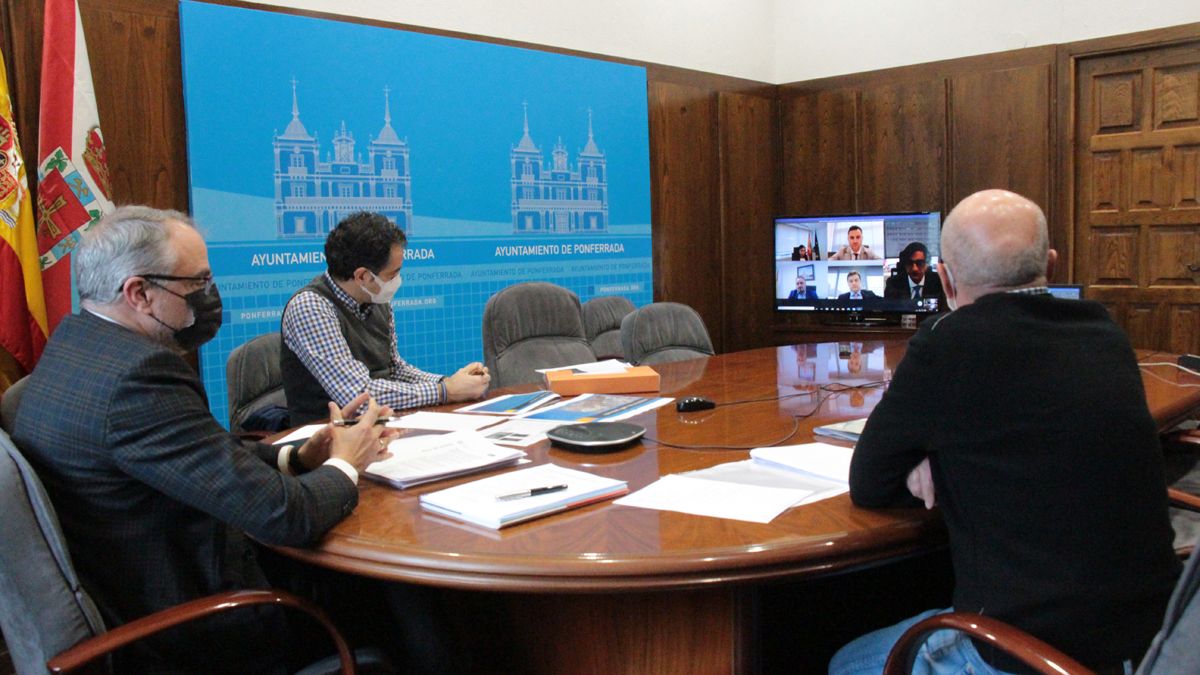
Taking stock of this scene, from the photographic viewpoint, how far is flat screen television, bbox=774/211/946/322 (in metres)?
5.64

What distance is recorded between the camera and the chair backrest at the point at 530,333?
349 centimetres

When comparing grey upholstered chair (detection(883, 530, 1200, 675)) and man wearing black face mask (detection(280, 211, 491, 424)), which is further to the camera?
man wearing black face mask (detection(280, 211, 491, 424))

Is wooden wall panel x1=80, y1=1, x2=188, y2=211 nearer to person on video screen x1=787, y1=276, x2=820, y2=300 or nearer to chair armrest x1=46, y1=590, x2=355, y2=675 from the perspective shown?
chair armrest x1=46, y1=590, x2=355, y2=675

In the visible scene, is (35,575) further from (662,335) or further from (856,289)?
(856,289)

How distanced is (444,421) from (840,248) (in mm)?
4019

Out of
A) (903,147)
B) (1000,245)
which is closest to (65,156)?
(1000,245)

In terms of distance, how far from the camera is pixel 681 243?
612 centimetres

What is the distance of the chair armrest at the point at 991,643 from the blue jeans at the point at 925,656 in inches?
0.8

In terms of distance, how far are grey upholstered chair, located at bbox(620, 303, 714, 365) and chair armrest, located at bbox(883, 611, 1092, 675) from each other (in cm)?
246

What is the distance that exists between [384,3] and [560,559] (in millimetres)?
3843

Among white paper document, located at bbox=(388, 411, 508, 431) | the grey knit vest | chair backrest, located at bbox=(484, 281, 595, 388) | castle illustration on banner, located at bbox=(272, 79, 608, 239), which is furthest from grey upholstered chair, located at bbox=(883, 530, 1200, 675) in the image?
castle illustration on banner, located at bbox=(272, 79, 608, 239)

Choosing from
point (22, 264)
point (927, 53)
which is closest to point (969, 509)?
point (22, 264)

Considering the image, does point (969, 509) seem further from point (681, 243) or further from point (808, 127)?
point (808, 127)

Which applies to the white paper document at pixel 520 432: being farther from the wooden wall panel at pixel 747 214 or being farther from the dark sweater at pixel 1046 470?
the wooden wall panel at pixel 747 214
